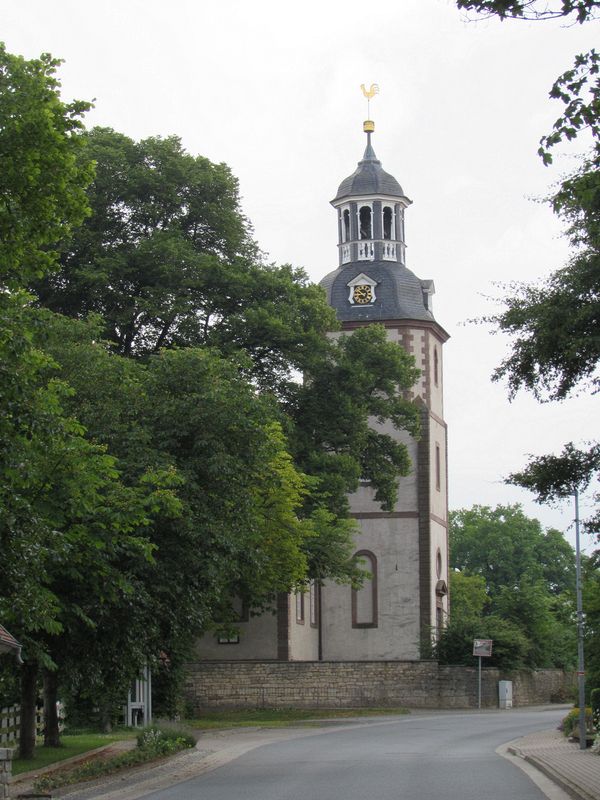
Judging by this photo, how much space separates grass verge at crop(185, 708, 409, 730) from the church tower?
8581 millimetres

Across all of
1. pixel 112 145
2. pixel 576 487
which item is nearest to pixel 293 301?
pixel 112 145

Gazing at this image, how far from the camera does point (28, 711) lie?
2742 cm

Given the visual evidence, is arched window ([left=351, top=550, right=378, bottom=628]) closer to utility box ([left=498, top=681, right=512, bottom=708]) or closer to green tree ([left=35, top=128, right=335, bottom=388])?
utility box ([left=498, top=681, right=512, bottom=708])

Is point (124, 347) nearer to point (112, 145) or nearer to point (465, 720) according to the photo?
point (112, 145)

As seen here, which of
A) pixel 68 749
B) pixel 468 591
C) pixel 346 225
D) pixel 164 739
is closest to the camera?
pixel 68 749

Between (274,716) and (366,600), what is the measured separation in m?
14.5

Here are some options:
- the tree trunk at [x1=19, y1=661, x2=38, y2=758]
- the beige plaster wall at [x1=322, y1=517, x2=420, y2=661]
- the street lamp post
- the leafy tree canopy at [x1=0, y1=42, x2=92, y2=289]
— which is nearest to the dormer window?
the beige plaster wall at [x1=322, y1=517, x2=420, y2=661]

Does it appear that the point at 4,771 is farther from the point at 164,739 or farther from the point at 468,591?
the point at 468,591

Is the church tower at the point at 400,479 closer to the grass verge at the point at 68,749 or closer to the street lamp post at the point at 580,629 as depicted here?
the grass verge at the point at 68,749

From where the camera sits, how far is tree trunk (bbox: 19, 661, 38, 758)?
1060 inches

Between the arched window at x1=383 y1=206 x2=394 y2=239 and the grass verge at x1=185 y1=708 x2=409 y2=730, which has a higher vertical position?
the arched window at x1=383 y1=206 x2=394 y2=239

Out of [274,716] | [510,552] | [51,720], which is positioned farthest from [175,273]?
[510,552]

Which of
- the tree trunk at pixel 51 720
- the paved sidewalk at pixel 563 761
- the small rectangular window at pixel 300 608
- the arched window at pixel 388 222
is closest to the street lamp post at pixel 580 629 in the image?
the paved sidewalk at pixel 563 761

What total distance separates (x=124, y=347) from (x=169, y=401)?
15.5 meters
